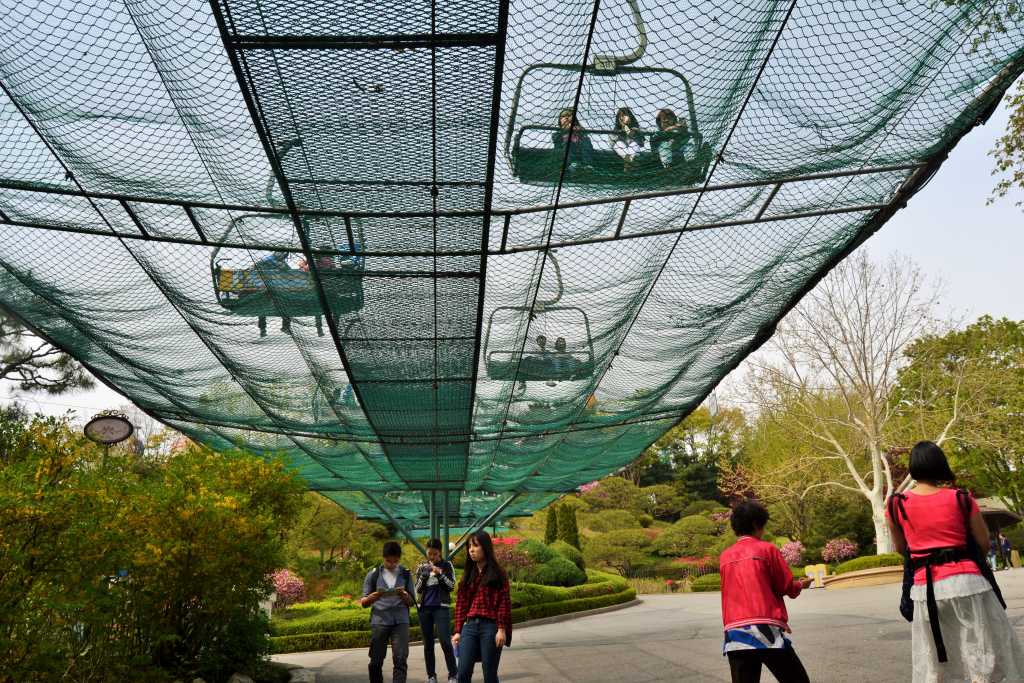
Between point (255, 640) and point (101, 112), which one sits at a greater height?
point (101, 112)

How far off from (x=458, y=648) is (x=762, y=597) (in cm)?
237

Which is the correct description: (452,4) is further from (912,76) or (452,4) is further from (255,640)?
(255,640)

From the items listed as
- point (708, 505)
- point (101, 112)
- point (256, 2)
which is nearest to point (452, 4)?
point (256, 2)

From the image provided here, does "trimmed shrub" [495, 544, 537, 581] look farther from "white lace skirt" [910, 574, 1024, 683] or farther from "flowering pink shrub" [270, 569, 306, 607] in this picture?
"white lace skirt" [910, 574, 1024, 683]

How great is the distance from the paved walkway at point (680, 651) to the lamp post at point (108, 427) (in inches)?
122

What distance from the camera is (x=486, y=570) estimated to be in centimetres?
529

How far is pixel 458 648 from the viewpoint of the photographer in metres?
5.30

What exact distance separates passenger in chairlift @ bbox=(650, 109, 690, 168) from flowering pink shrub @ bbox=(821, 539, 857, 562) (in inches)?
1155

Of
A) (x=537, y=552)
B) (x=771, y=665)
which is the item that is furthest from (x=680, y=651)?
(x=537, y=552)

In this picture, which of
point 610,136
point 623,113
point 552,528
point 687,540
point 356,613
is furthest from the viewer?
point 687,540

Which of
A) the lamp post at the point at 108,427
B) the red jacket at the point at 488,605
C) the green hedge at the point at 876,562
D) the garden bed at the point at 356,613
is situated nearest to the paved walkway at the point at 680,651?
the garden bed at the point at 356,613

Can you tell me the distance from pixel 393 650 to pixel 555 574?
15987 mm

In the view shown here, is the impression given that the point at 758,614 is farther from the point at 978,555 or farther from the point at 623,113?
the point at 623,113

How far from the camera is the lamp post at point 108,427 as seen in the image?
7.74 meters
